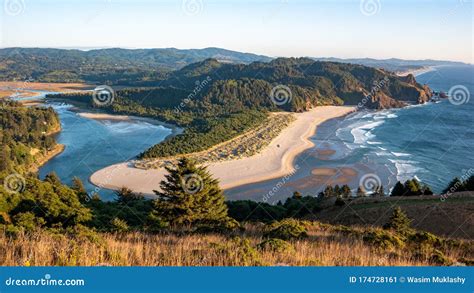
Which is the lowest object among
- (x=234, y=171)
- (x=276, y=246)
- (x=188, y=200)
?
(x=234, y=171)

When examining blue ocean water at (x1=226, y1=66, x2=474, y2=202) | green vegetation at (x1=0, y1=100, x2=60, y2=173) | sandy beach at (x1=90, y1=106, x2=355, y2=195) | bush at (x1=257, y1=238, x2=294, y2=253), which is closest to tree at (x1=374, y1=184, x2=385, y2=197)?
blue ocean water at (x1=226, y1=66, x2=474, y2=202)

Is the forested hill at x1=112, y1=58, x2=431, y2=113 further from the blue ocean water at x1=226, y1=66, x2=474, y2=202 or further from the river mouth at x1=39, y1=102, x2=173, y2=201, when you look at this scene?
the blue ocean water at x1=226, y1=66, x2=474, y2=202

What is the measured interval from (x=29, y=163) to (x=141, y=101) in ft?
199

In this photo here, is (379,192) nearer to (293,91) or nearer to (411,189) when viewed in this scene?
(411,189)

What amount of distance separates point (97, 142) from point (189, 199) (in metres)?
51.5

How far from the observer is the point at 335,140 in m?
64.0

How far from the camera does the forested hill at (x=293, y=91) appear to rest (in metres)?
106

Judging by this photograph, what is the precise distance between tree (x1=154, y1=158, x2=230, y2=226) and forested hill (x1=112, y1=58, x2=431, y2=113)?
77.2 meters

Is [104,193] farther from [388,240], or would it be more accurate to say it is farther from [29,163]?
[388,240]

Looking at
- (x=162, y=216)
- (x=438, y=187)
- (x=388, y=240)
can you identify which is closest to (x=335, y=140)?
(x=438, y=187)

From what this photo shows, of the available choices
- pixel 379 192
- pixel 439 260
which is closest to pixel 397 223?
pixel 439 260

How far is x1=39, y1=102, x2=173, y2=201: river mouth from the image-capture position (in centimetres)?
4930

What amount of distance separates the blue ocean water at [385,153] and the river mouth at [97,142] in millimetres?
20621

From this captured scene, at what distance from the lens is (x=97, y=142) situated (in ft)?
214
